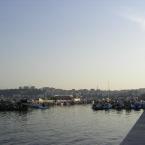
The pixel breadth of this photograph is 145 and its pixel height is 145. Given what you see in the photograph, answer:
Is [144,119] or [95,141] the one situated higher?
[144,119]

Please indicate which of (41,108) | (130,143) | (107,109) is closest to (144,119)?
(130,143)

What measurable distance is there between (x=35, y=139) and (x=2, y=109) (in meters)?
70.7

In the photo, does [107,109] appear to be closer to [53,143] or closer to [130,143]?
[53,143]

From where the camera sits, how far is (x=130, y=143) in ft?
50.3

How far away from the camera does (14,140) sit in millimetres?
37688

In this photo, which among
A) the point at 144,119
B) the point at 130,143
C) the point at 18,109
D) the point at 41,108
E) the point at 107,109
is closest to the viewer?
the point at 130,143

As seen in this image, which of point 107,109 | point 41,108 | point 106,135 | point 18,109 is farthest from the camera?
point 41,108

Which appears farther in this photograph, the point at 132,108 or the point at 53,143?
the point at 132,108

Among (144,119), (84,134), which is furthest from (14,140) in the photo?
(144,119)

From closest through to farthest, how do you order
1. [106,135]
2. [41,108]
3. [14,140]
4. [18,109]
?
1. [14,140]
2. [106,135]
3. [18,109]
4. [41,108]

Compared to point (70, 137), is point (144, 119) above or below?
above

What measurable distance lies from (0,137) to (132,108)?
61184mm

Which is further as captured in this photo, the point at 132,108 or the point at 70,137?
the point at 132,108

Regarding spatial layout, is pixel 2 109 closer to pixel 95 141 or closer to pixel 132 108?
pixel 132 108
